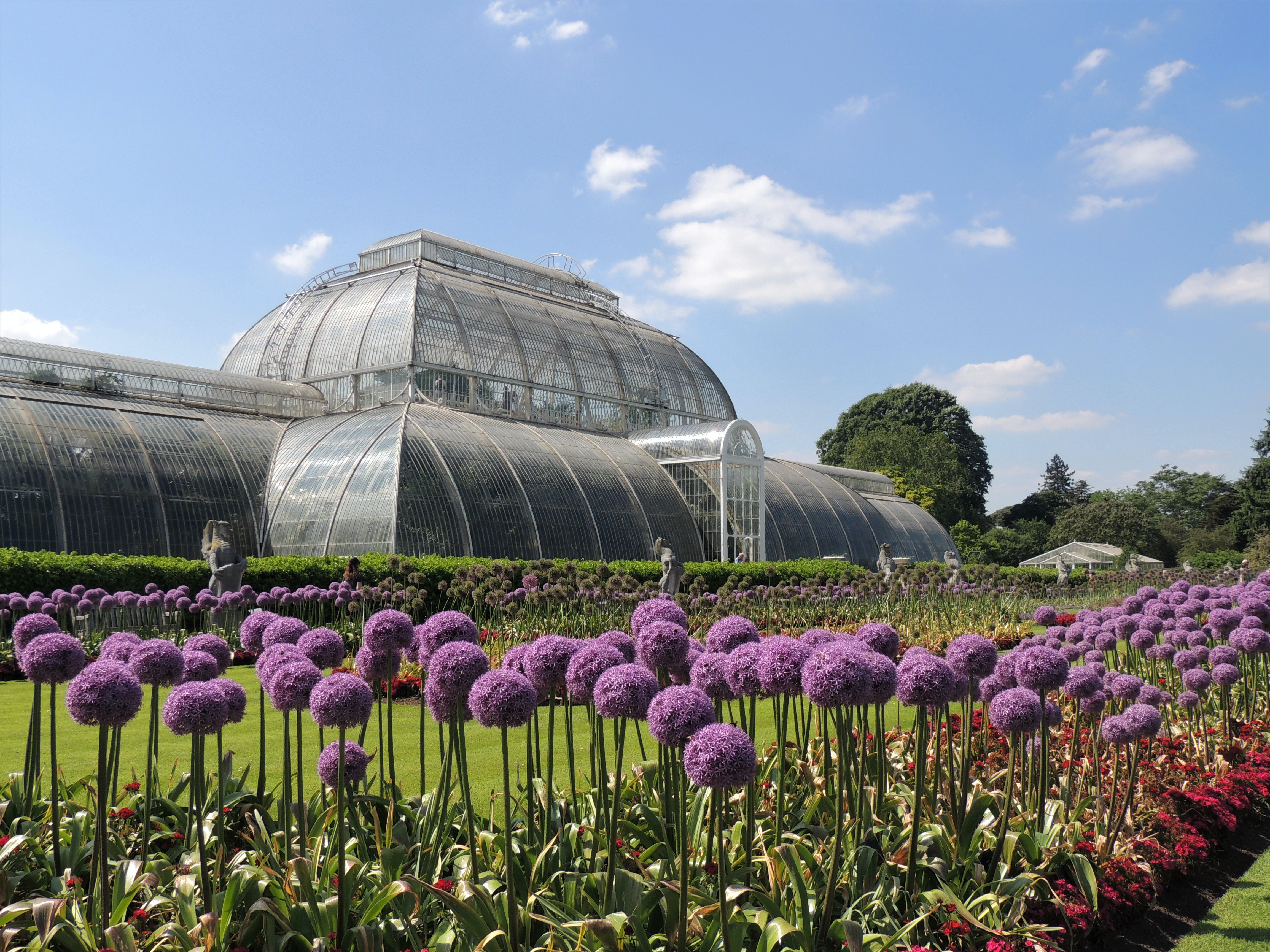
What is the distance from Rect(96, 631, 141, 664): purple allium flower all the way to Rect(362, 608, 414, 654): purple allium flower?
4.00ft

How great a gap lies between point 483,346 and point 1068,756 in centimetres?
3042

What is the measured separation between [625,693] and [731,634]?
154 cm

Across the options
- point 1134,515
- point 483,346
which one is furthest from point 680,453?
point 1134,515

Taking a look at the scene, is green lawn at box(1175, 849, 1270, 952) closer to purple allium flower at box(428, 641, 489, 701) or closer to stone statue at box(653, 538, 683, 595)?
purple allium flower at box(428, 641, 489, 701)

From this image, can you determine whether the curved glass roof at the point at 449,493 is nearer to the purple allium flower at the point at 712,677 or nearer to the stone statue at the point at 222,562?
the stone statue at the point at 222,562

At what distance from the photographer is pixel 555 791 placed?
5.97 metres

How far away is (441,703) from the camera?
412 centimetres

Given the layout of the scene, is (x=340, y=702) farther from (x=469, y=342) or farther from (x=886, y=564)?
(x=469, y=342)

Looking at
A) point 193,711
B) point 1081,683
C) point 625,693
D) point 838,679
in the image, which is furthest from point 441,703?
point 1081,683

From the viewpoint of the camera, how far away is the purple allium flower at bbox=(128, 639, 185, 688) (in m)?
4.30

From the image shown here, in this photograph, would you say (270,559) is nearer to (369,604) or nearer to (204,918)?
(369,604)

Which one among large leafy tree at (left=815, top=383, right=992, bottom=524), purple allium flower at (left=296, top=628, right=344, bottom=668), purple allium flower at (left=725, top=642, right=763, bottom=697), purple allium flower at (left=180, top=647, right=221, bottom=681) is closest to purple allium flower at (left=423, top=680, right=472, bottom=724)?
purple allium flower at (left=296, top=628, right=344, bottom=668)

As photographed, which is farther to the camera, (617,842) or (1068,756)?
(1068,756)

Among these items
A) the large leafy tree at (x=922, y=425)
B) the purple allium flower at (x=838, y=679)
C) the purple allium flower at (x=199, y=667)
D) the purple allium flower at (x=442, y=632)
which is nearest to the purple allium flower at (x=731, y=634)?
the purple allium flower at (x=838, y=679)
